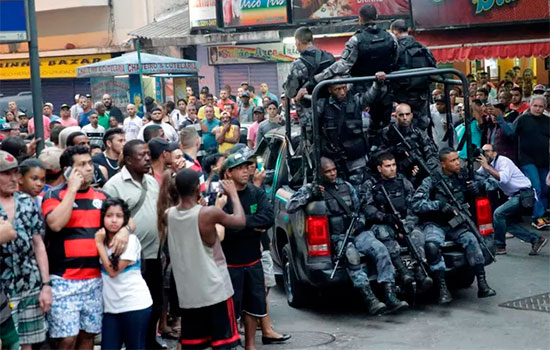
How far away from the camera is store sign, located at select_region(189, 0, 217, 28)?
27.5 m

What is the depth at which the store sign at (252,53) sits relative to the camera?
27734 mm

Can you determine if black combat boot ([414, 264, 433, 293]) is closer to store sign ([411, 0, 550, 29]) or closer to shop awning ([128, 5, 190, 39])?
store sign ([411, 0, 550, 29])

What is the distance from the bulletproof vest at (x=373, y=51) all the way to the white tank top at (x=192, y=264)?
3558 millimetres

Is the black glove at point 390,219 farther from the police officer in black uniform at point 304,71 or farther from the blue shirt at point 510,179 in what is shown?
the blue shirt at point 510,179

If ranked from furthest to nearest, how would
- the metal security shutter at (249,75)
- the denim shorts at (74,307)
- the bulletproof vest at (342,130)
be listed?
the metal security shutter at (249,75)
the bulletproof vest at (342,130)
the denim shorts at (74,307)

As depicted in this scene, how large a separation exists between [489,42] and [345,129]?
10206 millimetres

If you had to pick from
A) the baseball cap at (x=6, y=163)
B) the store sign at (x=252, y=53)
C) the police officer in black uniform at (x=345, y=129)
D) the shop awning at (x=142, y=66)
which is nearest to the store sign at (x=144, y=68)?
the shop awning at (x=142, y=66)

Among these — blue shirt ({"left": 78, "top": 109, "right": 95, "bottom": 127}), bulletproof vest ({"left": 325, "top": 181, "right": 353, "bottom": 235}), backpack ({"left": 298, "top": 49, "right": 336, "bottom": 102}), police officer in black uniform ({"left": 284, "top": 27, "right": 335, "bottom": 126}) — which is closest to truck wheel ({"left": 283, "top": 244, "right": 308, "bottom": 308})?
bulletproof vest ({"left": 325, "top": 181, "right": 353, "bottom": 235})

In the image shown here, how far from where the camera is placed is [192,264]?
24.1ft

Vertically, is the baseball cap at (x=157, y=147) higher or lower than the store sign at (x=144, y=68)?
lower

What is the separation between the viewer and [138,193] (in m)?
8.10

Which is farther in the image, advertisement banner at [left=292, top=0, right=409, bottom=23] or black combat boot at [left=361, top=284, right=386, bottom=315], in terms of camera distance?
advertisement banner at [left=292, top=0, right=409, bottom=23]

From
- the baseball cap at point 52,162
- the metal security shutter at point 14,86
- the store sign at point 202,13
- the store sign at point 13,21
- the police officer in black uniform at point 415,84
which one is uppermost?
the store sign at point 202,13

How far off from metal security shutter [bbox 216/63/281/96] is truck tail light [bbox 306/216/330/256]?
18890mm
